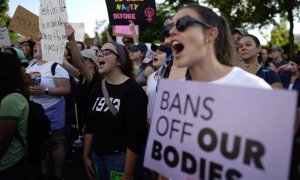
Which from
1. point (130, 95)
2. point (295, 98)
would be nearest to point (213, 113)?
point (295, 98)

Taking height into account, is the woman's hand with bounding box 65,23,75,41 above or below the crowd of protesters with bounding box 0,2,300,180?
above

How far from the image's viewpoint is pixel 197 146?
1.68 metres

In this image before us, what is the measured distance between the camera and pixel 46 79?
472cm

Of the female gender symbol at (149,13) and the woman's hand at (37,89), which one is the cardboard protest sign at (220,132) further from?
the female gender symbol at (149,13)

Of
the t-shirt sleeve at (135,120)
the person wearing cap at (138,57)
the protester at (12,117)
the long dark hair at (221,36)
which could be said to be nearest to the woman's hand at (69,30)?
the protester at (12,117)

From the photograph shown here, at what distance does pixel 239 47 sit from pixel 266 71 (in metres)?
0.40

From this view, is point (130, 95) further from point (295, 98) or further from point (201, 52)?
point (295, 98)

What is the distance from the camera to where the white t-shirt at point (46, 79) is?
471cm

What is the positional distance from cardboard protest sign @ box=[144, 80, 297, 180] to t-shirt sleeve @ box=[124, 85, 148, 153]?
97 centimetres

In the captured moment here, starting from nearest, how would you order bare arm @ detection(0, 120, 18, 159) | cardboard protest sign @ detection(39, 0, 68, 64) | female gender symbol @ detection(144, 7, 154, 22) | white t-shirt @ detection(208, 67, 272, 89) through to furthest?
white t-shirt @ detection(208, 67, 272, 89), bare arm @ detection(0, 120, 18, 159), cardboard protest sign @ detection(39, 0, 68, 64), female gender symbol @ detection(144, 7, 154, 22)

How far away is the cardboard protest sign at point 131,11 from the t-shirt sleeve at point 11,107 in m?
4.17

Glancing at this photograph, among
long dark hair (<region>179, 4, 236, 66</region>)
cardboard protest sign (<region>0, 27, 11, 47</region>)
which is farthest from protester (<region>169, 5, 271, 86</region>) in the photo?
cardboard protest sign (<region>0, 27, 11, 47</region>)

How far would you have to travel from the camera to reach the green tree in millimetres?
20062

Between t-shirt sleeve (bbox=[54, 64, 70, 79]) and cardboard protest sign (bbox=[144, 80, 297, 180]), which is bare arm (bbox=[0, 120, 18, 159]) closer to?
cardboard protest sign (bbox=[144, 80, 297, 180])
